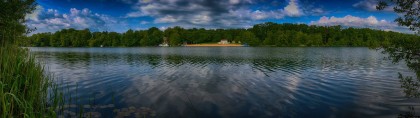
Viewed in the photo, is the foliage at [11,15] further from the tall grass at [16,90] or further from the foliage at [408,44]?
the foliage at [408,44]

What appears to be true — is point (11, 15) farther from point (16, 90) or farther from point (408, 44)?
point (408, 44)

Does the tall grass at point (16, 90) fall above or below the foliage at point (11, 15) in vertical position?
below

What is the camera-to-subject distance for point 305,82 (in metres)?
22.2

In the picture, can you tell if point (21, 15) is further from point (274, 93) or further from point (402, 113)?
point (402, 113)


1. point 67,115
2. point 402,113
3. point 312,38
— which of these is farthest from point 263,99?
point 312,38

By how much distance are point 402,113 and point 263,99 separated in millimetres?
6791

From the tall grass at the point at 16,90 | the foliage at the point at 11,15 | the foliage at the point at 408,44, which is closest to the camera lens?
the tall grass at the point at 16,90

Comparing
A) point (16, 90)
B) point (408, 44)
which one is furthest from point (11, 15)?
point (408, 44)

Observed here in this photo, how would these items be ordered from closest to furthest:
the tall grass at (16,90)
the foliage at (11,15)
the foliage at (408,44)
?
1. the tall grass at (16,90)
2. the foliage at (408,44)
3. the foliage at (11,15)

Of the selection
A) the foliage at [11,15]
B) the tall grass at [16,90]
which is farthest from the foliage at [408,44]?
the foliage at [11,15]

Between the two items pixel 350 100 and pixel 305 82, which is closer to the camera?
pixel 350 100

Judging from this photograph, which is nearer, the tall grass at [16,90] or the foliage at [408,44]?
the tall grass at [16,90]

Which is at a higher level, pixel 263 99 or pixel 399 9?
pixel 399 9

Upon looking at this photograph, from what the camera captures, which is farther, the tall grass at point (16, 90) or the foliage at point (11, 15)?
the foliage at point (11, 15)
